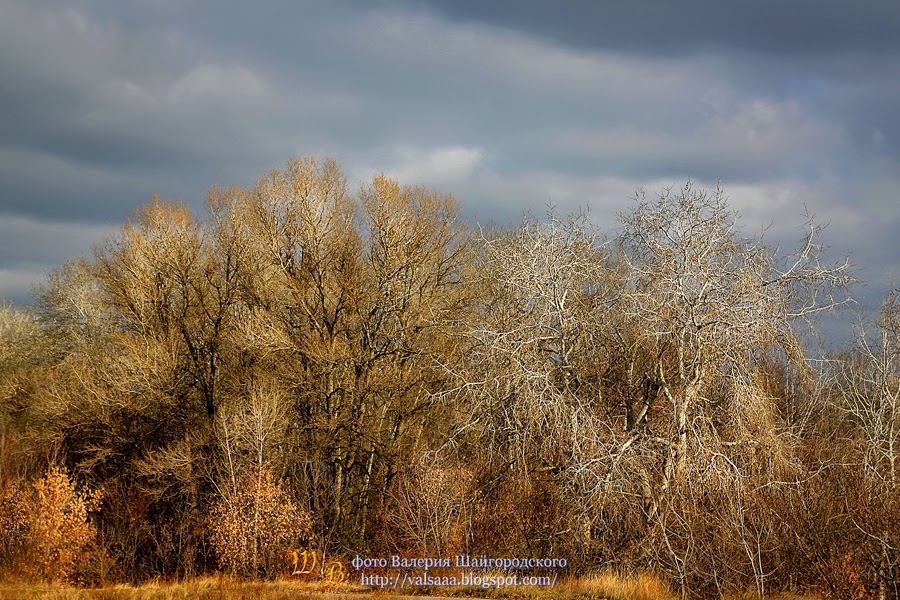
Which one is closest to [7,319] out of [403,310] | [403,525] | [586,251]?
[403,310]

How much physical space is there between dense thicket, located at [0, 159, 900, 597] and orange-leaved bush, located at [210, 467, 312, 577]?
0.08 meters

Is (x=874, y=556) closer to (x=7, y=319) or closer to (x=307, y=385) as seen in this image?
(x=307, y=385)

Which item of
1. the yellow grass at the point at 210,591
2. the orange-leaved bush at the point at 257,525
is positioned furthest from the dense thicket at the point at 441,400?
the yellow grass at the point at 210,591

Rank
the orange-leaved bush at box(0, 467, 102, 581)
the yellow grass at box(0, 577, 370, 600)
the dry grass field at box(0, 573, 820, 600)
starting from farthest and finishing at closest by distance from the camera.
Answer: the orange-leaved bush at box(0, 467, 102, 581) < the yellow grass at box(0, 577, 370, 600) < the dry grass field at box(0, 573, 820, 600)

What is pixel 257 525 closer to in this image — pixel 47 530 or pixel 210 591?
pixel 47 530

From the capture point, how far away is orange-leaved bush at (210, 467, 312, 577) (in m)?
21.0

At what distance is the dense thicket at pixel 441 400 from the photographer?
49.3 ft

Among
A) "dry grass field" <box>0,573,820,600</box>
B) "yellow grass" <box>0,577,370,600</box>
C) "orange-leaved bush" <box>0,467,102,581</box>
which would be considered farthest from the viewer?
"orange-leaved bush" <box>0,467,102,581</box>

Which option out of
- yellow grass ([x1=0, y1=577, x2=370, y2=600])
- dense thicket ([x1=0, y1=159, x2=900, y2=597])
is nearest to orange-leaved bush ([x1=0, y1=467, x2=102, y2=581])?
dense thicket ([x1=0, y1=159, x2=900, y2=597])

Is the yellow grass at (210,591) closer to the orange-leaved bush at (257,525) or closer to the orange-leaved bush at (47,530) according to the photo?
the orange-leaved bush at (257,525)

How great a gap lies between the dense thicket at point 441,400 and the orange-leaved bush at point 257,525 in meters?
0.08

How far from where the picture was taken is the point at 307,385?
82.4 ft

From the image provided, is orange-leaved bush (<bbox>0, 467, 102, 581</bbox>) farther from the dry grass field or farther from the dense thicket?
the dry grass field

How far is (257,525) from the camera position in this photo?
70.3 ft
